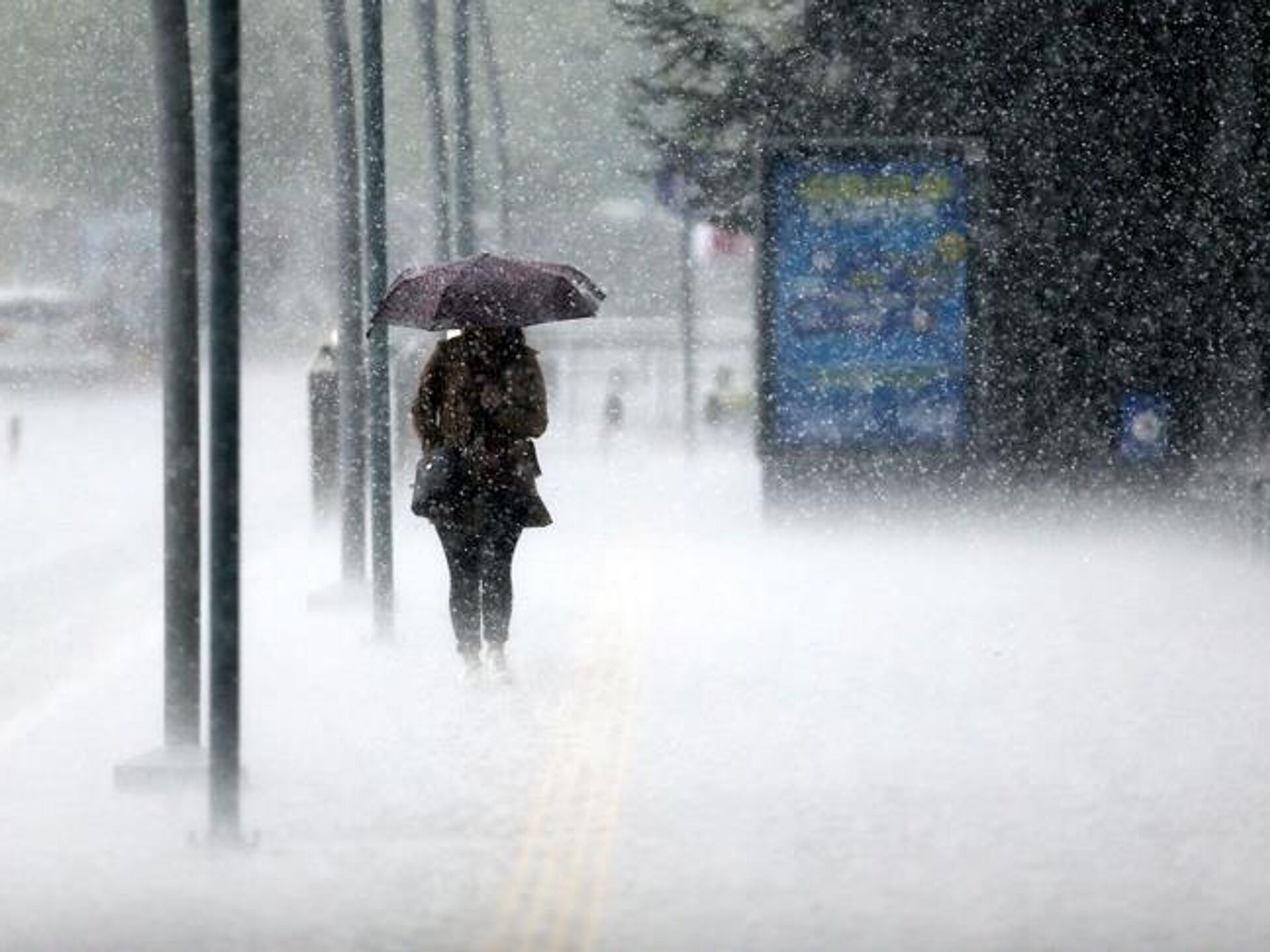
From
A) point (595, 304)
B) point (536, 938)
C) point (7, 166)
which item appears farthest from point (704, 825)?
point (7, 166)

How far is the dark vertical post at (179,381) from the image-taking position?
32.5 feet

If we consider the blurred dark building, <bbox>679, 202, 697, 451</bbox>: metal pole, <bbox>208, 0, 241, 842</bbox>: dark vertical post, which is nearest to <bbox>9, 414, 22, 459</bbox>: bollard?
<bbox>679, 202, 697, 451</bbox>: metal pole

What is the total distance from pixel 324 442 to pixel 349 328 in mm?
5543

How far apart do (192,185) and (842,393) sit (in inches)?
397

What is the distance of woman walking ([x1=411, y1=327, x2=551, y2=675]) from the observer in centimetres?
1220

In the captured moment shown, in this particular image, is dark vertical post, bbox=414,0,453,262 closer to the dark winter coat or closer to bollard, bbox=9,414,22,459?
bollard, bbox=9,414,22,459

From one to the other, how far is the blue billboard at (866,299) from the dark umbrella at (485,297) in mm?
7180

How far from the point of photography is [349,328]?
50.8 feet

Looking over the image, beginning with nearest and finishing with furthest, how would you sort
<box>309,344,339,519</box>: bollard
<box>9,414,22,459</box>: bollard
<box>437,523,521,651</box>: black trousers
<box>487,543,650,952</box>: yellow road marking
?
<box>487,543,650,952</box>: yellow road marking, <box>437,523,521,651</box>: black trousers, <box>309,344,339,519</box>: bollard, <box>9,414,22,459</box>: bollard

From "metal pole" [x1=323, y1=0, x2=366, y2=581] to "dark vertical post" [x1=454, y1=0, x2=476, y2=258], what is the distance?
8.02 meters

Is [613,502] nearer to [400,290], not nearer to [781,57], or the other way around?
[781,57]

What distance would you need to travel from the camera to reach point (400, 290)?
12.4m

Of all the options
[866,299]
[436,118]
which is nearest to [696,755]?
[866,299]

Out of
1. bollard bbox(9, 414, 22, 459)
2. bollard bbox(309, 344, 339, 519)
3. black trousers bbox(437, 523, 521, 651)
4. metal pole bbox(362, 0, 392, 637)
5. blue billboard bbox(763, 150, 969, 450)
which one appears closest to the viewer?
black trousers bbox(437, 523, 521, 651)
